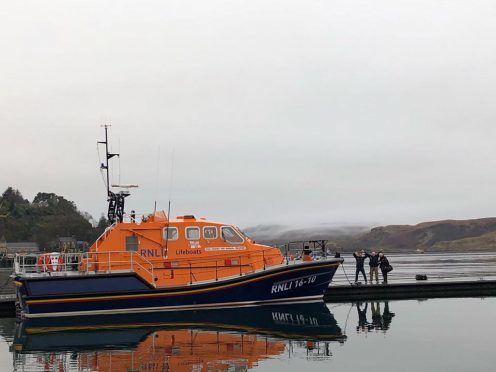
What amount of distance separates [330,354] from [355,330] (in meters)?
2.62

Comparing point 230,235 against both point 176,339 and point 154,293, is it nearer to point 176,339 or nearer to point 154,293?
point 154,293

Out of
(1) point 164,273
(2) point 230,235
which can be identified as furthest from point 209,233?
(1) point 164,273

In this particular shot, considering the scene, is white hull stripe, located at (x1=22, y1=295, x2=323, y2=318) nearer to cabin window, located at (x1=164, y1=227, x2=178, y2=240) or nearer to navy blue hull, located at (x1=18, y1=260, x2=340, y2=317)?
navy blue hull, located at (x1=18, y1=260, x2=340, y2=317)

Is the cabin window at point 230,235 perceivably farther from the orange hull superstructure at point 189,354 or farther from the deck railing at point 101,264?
the orange hull superstructure at point 189,354

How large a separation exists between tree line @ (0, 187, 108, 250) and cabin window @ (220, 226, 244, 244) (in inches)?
2572

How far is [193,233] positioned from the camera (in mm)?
16422

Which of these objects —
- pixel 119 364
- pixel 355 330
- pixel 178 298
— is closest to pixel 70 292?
pixel 178 298

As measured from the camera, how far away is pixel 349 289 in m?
18.9

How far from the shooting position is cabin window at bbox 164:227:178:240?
1623cm

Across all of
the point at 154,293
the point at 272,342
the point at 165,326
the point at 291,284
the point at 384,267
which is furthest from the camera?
the point at 384,267

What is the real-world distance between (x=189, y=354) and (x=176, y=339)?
1.62 meters

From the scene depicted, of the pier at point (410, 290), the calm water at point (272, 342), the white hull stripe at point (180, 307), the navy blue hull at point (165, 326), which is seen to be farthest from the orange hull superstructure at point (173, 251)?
the pier at point (410, 290)

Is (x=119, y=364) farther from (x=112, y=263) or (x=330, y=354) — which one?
(x=112, y=263)

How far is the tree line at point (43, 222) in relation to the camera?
85312mm
